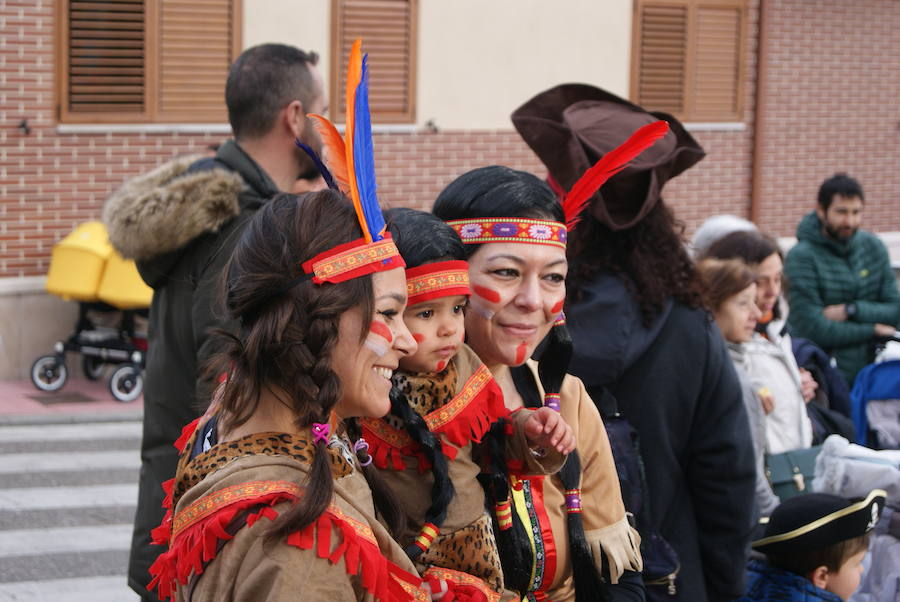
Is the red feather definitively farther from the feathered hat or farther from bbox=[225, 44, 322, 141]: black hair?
bbox=[225, 44, 322, 141]: black hair

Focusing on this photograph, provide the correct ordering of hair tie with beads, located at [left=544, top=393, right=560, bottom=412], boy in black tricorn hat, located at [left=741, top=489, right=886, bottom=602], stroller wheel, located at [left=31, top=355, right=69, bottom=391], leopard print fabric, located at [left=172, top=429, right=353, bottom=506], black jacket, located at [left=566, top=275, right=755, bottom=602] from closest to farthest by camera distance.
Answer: leopard print fabric, located at [left=172, top=429, right=353, bottom=506] < hair tie with beads, located at [left=544, top=393, right=560, bottom=412] < black jacket, located at [left=566, top=275, right=755, bottom=602] < boy in black tricorn hat, located at [left=741, top=489, right=886, bottom=602] < stroller wheel, located at [left=31, top=355, right=69, bottom=391]

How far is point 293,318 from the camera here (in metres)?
2.09

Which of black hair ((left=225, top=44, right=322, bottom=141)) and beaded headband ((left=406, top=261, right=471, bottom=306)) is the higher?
black hair ((left=225, top=44, right=322, bottom=141))

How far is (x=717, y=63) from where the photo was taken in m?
16.1

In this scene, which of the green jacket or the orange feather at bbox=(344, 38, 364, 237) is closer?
the orange feather at bbox=(344, 38, 364, 237)

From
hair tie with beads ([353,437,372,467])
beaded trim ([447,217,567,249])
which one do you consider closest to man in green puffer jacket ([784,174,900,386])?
beaded trim ([447,217,567,249])

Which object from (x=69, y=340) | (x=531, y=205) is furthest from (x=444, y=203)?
(x=69, y=340)

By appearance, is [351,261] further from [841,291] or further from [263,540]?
[841,291]

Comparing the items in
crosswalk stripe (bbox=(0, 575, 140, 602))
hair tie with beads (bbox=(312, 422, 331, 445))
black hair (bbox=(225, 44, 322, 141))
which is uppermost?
black hair (bbox=(225, 44, 322, 141))

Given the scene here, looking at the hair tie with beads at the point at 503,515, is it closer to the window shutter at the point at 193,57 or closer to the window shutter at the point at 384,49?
the window shutter at the point at 193,57

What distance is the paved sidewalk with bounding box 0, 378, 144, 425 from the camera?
10.0 metres

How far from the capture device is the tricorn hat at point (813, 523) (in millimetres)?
4152

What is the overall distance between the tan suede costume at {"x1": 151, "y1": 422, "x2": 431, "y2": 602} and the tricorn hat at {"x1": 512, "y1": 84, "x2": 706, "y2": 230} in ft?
4.98

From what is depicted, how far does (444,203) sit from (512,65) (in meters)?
11.6
